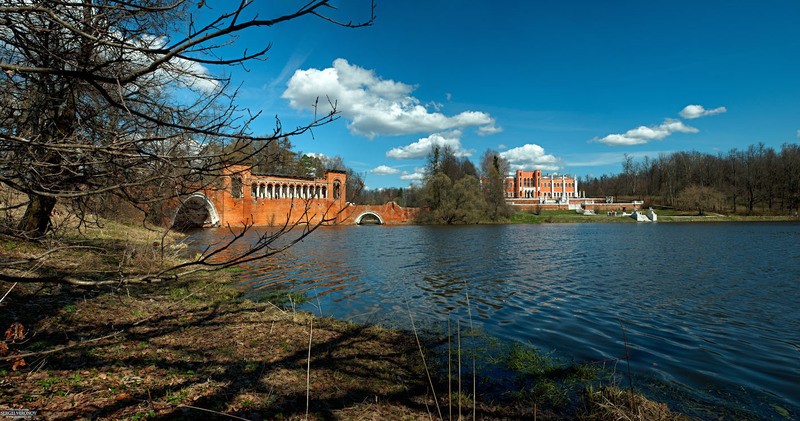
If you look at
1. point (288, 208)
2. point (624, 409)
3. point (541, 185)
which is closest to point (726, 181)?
point (541, 185)

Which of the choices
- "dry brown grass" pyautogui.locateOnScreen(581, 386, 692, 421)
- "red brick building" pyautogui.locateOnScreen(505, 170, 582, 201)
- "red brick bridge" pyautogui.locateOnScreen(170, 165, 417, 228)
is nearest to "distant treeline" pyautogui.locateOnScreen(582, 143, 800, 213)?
"red brick building" pyautogui.locateOnScreen(505, 170, 582, 201)

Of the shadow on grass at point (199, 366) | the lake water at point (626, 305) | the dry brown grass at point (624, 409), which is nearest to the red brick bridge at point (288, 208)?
the lake water at point (626, 305)

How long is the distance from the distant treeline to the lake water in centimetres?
6367

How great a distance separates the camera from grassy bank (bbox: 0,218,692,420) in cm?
383

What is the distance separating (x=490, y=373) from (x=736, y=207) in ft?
296

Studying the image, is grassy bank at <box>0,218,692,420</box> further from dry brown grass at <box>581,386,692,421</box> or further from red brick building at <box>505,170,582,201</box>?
red brick building at <box>505,170,582,201</box>

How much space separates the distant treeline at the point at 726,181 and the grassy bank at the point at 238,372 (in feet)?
266

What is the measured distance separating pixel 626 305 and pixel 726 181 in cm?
9151

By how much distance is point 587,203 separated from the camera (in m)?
92.7

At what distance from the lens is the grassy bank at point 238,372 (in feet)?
12.6

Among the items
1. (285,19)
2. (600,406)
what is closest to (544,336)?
(600,406)

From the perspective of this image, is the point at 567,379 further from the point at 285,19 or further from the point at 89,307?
the point at 89,307

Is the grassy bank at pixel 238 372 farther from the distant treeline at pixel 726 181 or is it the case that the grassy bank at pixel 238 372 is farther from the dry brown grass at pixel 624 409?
the distant treeline at pixel 726 181

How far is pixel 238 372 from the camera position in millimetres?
4836
